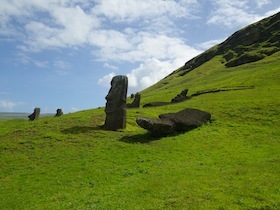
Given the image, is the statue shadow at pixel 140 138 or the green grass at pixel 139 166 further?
the statue shadow at pixel 140 138

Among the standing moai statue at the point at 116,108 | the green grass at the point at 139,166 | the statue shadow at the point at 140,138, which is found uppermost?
the standing moai statue at the point at 116,108

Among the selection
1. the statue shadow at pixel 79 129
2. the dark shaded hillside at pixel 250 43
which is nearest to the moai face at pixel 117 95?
the statue shadow at pixel 79 129

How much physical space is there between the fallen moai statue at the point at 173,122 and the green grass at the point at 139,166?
3.01ft

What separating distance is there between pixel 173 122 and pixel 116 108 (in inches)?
228

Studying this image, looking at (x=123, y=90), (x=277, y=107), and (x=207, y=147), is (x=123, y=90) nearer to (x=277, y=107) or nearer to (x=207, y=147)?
(x=207, y=147)

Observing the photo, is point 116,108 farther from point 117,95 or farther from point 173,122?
point 173,122

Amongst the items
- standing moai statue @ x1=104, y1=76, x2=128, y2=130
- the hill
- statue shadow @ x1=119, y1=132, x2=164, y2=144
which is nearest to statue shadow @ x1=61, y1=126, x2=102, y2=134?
the hill

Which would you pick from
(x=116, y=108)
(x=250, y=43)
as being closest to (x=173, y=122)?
(x=116, y=108)

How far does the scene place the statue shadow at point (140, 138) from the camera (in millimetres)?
30469

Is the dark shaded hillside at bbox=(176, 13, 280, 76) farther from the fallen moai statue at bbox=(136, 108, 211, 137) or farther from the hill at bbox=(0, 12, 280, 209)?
the hill at bbox=(0, 12, 280, 209)

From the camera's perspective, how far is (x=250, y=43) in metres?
170

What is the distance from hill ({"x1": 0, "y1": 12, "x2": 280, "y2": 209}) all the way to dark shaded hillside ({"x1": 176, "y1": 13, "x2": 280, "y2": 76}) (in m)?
102

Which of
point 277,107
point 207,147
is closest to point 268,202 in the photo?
point 207,147

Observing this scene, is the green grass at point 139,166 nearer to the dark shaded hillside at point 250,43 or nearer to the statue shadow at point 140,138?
the statue shadow at point 140,138
